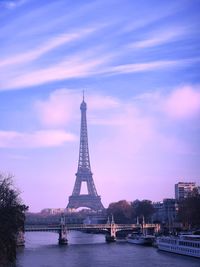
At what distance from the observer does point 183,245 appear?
36.3m

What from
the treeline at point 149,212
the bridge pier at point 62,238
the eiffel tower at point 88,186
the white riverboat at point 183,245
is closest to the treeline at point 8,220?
the white riverboat at point 183,245

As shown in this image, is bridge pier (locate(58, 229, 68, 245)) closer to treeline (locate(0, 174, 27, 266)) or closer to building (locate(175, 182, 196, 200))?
treeline (locate(0, 174, 27, 266))

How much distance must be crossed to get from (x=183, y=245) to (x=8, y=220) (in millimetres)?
14381

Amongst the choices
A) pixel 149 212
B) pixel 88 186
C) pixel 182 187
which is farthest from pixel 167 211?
pixel 182 187

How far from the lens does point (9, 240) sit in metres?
25.6

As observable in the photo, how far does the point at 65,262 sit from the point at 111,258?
3150mm

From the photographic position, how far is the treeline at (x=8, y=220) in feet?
82.8

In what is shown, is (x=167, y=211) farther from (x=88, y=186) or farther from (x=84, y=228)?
(x=84, y=228)

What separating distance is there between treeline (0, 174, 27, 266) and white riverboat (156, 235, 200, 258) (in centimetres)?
1137

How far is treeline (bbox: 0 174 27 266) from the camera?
82.8 ft

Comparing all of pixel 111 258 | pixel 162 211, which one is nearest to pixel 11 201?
pixel 111 258

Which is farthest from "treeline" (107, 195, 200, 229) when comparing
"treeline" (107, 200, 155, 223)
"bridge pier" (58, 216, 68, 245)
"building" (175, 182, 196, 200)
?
"building" (175, 182, 196, 200)

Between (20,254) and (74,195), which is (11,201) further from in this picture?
(74,195)

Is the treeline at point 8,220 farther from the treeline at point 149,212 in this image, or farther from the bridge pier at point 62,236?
the treeline at point 149,212
